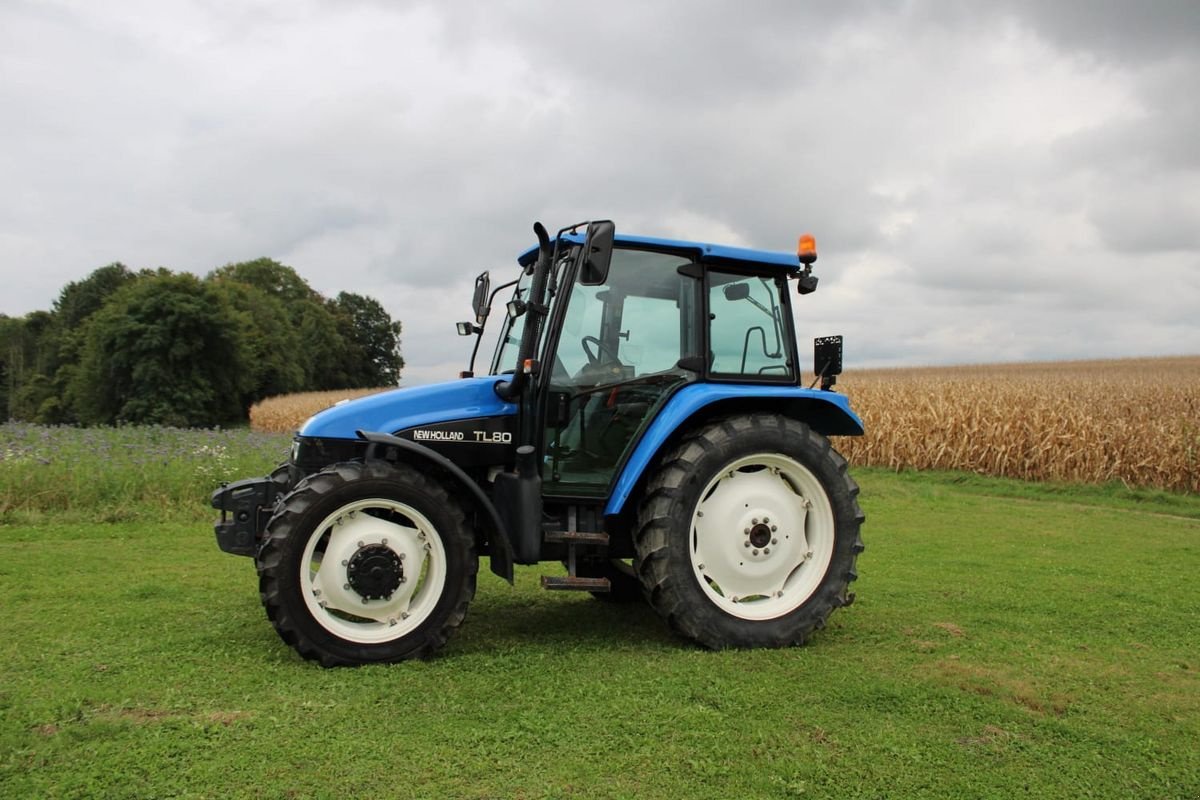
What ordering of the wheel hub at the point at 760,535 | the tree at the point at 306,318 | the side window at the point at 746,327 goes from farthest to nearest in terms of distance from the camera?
the tree at the point at 306,318, the side window at the point at 746,327, the wheel hub at the point at 760,535

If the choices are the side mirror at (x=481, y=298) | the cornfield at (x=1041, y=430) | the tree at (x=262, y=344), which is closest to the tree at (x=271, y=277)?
the tree at (x=262, y=344)

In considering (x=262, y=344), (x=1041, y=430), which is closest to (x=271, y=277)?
(x=262, y=344)

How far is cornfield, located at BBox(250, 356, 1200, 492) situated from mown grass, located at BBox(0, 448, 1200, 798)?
30.7ft

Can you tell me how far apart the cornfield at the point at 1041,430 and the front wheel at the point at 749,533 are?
11879 millimetres

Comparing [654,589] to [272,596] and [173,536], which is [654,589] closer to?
[272,596]

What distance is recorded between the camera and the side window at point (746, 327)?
5043 millimetres

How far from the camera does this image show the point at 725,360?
5.05m

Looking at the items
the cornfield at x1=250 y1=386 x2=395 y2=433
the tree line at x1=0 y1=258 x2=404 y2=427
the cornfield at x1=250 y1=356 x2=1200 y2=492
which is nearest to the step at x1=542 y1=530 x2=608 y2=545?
the cornfield at x1=250 y1=356 x2=1200 y2=492

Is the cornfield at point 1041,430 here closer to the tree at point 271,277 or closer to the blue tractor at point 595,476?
the blue tractor at point 595,476

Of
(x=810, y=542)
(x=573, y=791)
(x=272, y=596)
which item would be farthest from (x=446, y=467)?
(x=810, y=542)

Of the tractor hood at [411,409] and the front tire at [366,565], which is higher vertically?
the tractor hood at [411,409]

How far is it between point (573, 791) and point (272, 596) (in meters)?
1.82

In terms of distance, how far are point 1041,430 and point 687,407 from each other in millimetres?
13036

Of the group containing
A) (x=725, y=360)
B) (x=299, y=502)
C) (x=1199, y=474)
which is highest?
(x=725, y=360)
